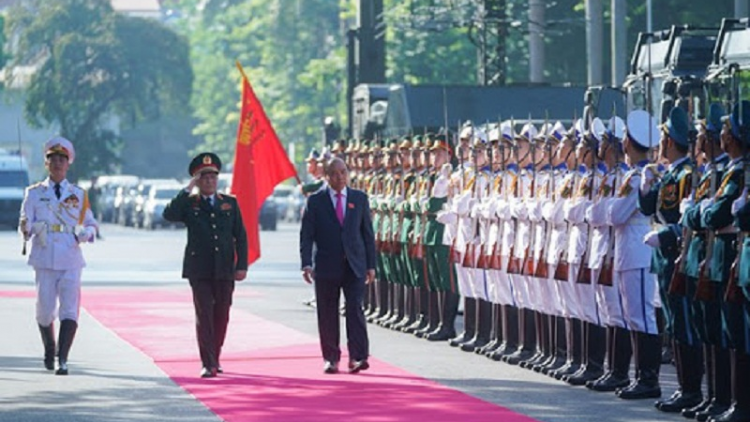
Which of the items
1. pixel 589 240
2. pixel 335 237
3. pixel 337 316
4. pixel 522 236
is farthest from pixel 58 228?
pixel 589 240

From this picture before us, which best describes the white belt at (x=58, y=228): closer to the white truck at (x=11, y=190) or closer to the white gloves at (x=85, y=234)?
the white gloves at (x=85, y=234)

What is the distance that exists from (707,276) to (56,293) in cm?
611

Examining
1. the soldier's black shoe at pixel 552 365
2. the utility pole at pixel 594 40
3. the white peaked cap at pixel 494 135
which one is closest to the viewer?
the soldier's black shoe at pixel 552 365

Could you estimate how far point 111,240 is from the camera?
60688mm

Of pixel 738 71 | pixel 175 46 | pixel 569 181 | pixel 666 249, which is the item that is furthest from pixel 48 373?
pixel 175 46

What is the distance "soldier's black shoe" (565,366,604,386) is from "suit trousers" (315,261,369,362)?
1865 mm

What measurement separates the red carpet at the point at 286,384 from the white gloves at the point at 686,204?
1.58 metres

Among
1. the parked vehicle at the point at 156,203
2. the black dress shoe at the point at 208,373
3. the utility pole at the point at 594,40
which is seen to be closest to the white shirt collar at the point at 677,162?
the black dress shoe at the point at 208,373

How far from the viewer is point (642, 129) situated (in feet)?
51.8

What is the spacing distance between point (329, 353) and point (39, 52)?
3477 inches

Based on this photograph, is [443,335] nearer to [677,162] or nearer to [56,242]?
[56,242]

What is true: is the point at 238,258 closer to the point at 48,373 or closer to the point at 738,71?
the point at 48,373

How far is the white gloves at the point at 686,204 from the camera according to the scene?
14.2 meters

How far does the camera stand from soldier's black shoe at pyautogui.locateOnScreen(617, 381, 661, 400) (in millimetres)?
15750
